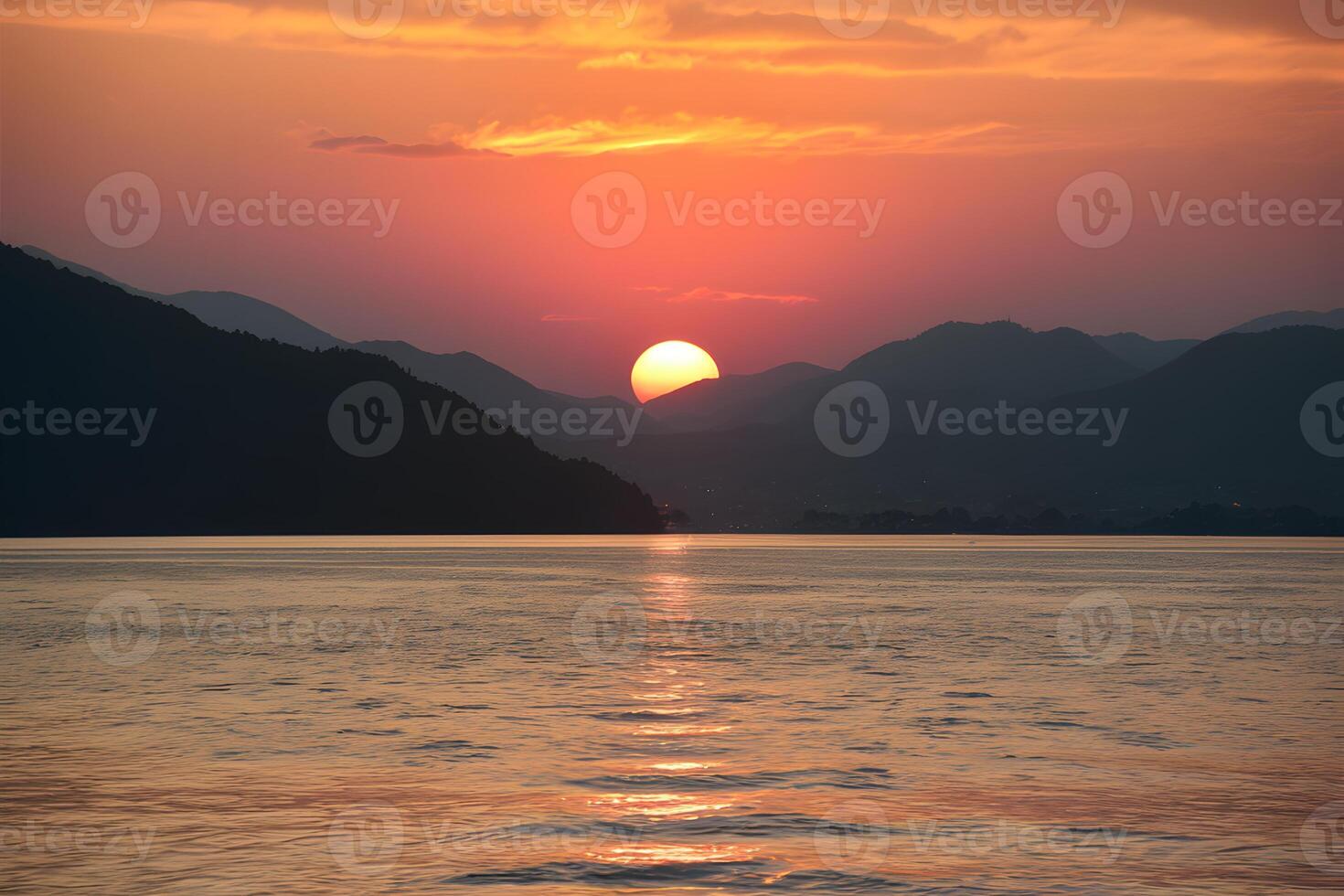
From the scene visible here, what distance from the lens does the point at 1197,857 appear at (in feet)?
67.7

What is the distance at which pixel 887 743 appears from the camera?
→ 31609 mm

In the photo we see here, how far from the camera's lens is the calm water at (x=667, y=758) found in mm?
20062

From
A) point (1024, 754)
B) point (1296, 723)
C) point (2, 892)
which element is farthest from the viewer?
point (1296, 723)

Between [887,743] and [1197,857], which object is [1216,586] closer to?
[887,743]

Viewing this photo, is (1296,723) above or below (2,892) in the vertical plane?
above

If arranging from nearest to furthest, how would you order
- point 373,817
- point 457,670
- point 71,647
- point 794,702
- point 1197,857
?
point 1197,857 → point 373,817 → point 794,702 → point 457,670 → point 71,647

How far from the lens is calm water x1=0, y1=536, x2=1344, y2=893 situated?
20062 mm

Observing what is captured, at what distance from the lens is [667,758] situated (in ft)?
96.4

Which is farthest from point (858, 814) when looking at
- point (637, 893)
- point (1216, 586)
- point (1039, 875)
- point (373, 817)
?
point (1216, 586)

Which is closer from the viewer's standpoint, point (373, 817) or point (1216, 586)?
point (373, 817)

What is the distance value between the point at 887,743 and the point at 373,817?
1265 centimetres

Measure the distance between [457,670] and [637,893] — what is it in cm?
3055

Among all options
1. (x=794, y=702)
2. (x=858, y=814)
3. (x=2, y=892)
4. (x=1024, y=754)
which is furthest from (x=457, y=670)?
(x=2, y=892)

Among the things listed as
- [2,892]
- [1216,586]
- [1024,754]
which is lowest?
[2,892]
